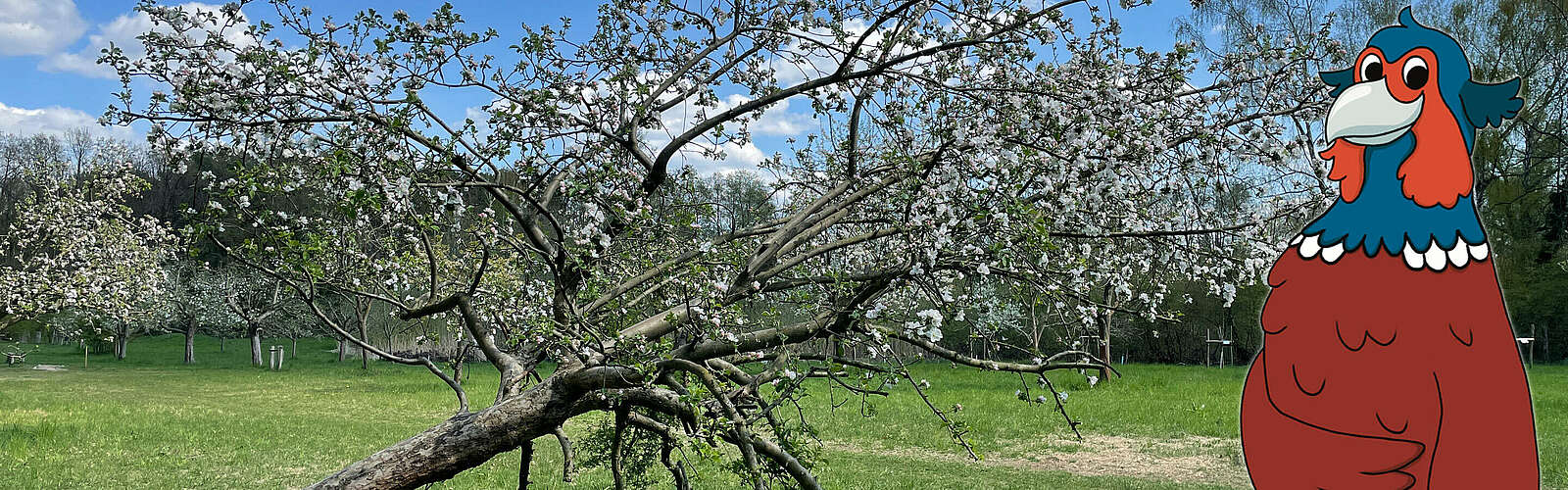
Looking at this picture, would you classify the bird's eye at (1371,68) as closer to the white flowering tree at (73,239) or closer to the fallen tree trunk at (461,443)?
the fallen tree trunk at (461,443)

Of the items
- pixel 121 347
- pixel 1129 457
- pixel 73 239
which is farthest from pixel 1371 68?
pixel 121 347

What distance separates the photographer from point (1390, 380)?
2.88 m

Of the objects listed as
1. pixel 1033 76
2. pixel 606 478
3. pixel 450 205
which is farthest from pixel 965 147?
pixel 606 478

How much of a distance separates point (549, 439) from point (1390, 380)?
1032 cm

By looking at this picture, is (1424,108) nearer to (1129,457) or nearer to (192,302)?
(1129,457)

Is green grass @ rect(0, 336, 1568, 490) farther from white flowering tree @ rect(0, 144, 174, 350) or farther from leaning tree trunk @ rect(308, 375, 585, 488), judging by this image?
white flowering tree @ rect(0, 144, 174, 350)

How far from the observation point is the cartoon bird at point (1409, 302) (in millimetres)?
2752

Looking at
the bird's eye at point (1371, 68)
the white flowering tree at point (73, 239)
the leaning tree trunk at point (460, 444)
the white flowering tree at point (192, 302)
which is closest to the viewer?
the bird's eye at point (1371, 68)

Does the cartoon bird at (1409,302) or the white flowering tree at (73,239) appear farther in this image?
the white flowering tree at (73,239)

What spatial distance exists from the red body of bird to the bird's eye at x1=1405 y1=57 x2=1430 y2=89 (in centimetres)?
49

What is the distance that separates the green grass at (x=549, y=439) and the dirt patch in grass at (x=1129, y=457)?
34 mm

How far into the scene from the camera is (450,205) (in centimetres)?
356

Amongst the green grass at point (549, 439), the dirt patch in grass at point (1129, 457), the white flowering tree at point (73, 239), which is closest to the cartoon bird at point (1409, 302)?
the green grass at point (549, 439)

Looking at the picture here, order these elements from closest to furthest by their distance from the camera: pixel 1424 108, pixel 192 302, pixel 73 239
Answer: pixel 1424 108, pixel 73 239, pixel 192 302
